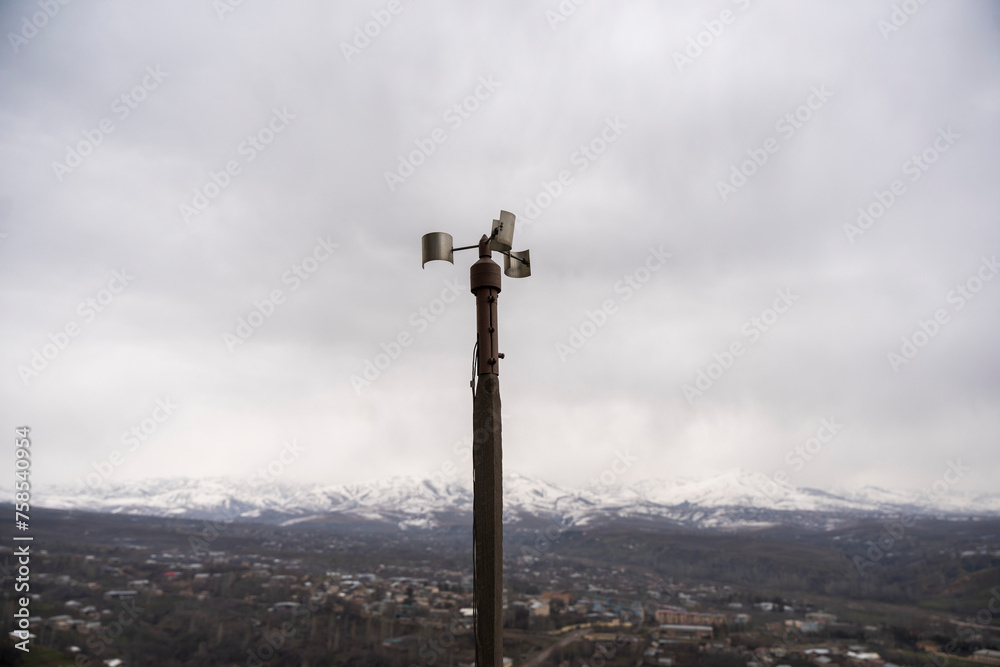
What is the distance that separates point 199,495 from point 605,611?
129144 mm

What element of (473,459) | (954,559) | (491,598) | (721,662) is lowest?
(721,662)

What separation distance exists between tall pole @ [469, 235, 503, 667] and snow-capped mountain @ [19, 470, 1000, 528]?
86760 mm

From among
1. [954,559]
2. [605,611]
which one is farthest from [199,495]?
[954,559]

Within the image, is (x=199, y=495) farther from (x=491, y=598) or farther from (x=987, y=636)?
(x=491, y=598)

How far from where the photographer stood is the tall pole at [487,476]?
3.42 meters

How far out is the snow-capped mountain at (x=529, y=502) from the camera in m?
99.1

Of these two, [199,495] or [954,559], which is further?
[199,495]

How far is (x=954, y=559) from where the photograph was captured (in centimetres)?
3691

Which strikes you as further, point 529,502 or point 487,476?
point 529,502

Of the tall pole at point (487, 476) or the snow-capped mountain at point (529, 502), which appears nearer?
the tall pole at point (487, 476)

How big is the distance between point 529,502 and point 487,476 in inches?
5945

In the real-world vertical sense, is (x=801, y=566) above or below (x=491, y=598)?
below

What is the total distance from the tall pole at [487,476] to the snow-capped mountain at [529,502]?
86760mm

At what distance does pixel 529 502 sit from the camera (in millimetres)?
148250
